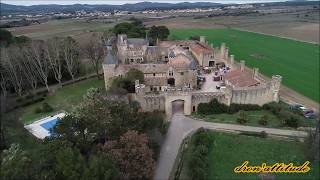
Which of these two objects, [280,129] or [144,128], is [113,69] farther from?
[280,129]

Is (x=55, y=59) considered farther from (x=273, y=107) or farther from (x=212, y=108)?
(x=273, y=107)

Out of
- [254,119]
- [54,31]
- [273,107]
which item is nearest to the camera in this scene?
[254,119]

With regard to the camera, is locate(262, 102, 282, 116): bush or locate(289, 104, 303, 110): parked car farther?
locate(289, 104, 303, 110): parked car

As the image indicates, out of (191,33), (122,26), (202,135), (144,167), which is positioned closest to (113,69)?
(202,135)

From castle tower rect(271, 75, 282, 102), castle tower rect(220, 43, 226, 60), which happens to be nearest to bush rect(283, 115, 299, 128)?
castle tower rect(271, 75, 282, 102)

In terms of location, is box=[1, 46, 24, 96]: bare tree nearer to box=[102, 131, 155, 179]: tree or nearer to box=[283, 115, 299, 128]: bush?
box=[102, 131, 155, 179]: tree

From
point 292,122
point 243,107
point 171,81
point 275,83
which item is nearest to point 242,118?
point 243,107
